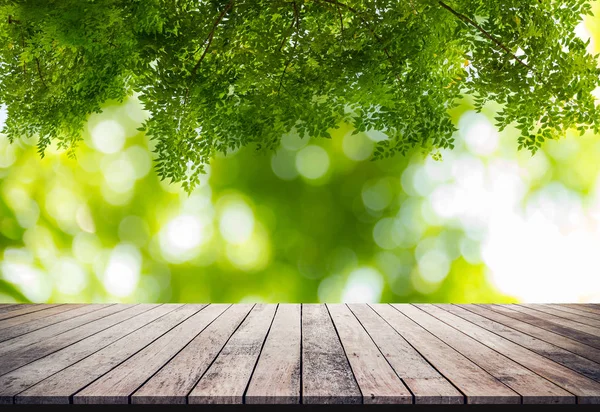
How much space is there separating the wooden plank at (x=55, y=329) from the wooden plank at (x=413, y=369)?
5.16 feet

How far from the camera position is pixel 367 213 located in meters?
4.95

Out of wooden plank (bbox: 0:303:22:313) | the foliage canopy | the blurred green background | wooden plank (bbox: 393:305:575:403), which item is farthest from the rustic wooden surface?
the blurred green background

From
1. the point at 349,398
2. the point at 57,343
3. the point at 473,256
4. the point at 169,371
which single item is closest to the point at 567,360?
the point at 349,398

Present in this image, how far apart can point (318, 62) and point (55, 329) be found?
1991 mm

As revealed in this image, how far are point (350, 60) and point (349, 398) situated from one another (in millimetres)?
1955

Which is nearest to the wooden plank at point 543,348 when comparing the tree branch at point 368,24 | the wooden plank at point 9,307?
the tree branch at point 368,24

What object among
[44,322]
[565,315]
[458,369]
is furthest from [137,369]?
[565,315]

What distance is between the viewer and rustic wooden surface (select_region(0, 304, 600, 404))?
5.81ft

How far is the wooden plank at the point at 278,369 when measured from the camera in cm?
173

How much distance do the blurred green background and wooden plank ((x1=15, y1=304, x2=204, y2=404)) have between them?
171cm

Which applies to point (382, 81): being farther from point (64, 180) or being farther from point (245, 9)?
point (64, 180)

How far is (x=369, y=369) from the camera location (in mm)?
2084

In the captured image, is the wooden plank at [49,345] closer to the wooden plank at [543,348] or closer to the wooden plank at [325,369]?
the wooden plank at [325,369]

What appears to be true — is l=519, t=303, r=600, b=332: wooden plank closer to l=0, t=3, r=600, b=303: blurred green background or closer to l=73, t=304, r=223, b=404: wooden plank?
l=0, t=3, r=600, b=303: blurred green background
